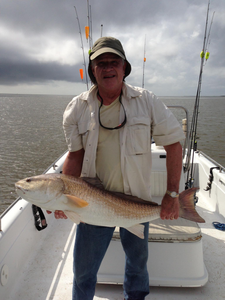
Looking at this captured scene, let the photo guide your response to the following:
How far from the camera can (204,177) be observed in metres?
4.77

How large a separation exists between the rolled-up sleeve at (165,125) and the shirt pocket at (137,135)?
0.09 meters

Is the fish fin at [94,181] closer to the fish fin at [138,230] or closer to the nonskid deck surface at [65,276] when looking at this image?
the fish fin at [138,230]

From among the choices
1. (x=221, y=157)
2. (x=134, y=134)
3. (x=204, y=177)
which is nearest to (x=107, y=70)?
(x=134, y=134)

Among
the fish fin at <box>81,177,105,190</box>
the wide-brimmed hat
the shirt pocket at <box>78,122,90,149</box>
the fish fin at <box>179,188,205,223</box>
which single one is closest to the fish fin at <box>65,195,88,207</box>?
the fish fin at <box>81,177,105,190</box>

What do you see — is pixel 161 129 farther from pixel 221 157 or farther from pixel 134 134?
pixel 221 157

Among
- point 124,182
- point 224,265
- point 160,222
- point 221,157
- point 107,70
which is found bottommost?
point 221,157

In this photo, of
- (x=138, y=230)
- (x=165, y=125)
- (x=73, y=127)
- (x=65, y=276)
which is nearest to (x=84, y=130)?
(x=73, y=127)

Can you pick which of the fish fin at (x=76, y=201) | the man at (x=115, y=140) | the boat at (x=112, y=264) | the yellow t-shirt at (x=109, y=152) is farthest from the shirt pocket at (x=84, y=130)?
the boat at (x=112, y=264)

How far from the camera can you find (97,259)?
6.17 ft

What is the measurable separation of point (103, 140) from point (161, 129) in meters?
0.49

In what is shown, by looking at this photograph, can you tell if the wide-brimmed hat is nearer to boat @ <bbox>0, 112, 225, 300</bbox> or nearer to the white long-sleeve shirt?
the white long-sleeve shirt

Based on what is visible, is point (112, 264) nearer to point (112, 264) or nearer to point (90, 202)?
point (112, 264)

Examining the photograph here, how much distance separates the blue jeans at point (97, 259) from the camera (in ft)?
6.05

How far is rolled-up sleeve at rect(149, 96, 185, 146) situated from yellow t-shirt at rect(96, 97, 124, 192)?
31 centimetres
